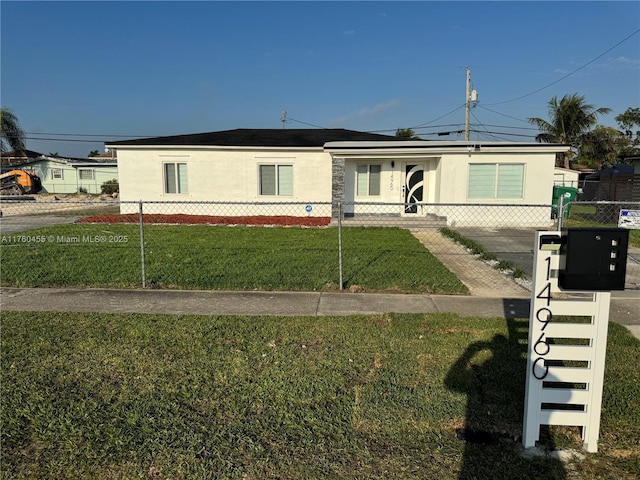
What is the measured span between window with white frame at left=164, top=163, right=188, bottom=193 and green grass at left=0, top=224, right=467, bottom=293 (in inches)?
192

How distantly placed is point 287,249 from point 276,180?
769 cm

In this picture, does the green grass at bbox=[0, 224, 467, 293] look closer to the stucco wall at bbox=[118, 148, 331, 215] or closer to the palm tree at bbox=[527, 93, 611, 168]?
the stucco wall at bbox=[118, 148, 331, 215]

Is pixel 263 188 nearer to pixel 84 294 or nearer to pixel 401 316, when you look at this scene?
pixel 84 294

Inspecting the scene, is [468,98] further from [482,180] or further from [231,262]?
[231,262]

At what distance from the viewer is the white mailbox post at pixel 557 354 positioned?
2688mm

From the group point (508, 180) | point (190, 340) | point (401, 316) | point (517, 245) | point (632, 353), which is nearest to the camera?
point (632, 353)

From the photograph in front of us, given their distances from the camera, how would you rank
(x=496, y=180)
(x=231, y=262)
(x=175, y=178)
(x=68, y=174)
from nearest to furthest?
(x=231, y=262) → (x=496, y=180) → (x=175, y=178) → (x=68, y=174)

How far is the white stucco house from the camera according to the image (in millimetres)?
14930

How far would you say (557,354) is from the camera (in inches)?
108

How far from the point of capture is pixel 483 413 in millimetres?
3105

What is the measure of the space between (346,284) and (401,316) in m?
1.72

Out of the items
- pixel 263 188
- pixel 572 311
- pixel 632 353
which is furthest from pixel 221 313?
pixel 263 188

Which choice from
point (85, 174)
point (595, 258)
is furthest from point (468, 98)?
point (85, 174)

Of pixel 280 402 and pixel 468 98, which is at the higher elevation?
pixel 468 98
